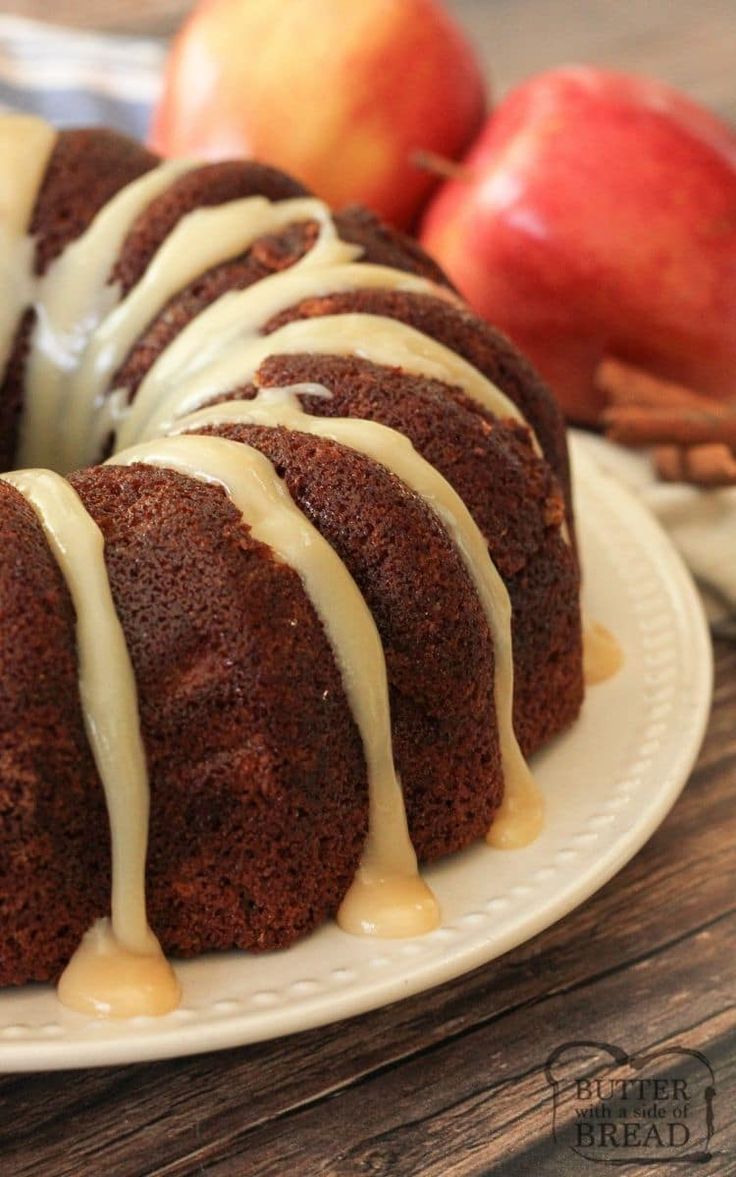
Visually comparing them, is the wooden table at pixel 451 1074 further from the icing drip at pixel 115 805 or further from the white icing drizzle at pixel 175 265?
the white icing drizzle at pixel 175 265

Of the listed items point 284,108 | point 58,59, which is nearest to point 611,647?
point 284,108

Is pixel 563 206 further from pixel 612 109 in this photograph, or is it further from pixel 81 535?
pixel 81 535

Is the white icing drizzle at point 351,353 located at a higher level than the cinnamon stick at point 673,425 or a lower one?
higher

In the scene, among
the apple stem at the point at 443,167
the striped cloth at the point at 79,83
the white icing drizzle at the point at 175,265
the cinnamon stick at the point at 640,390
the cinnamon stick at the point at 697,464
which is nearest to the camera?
the white icing drizzle at the point at 175,265

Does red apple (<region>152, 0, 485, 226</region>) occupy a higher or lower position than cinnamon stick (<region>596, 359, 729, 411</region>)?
higher

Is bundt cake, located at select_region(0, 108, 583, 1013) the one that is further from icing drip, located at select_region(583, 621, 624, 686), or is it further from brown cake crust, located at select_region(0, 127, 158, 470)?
brown cake crust, located at select_region(0, 127, 158, 470)

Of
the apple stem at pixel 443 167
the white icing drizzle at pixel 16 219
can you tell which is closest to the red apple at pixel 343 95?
the apple stem at pixel 443 167

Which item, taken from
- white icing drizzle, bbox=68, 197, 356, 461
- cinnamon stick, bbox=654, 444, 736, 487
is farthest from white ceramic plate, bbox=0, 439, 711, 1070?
white icing drizzle, bbox=68, 197, 356, 461
